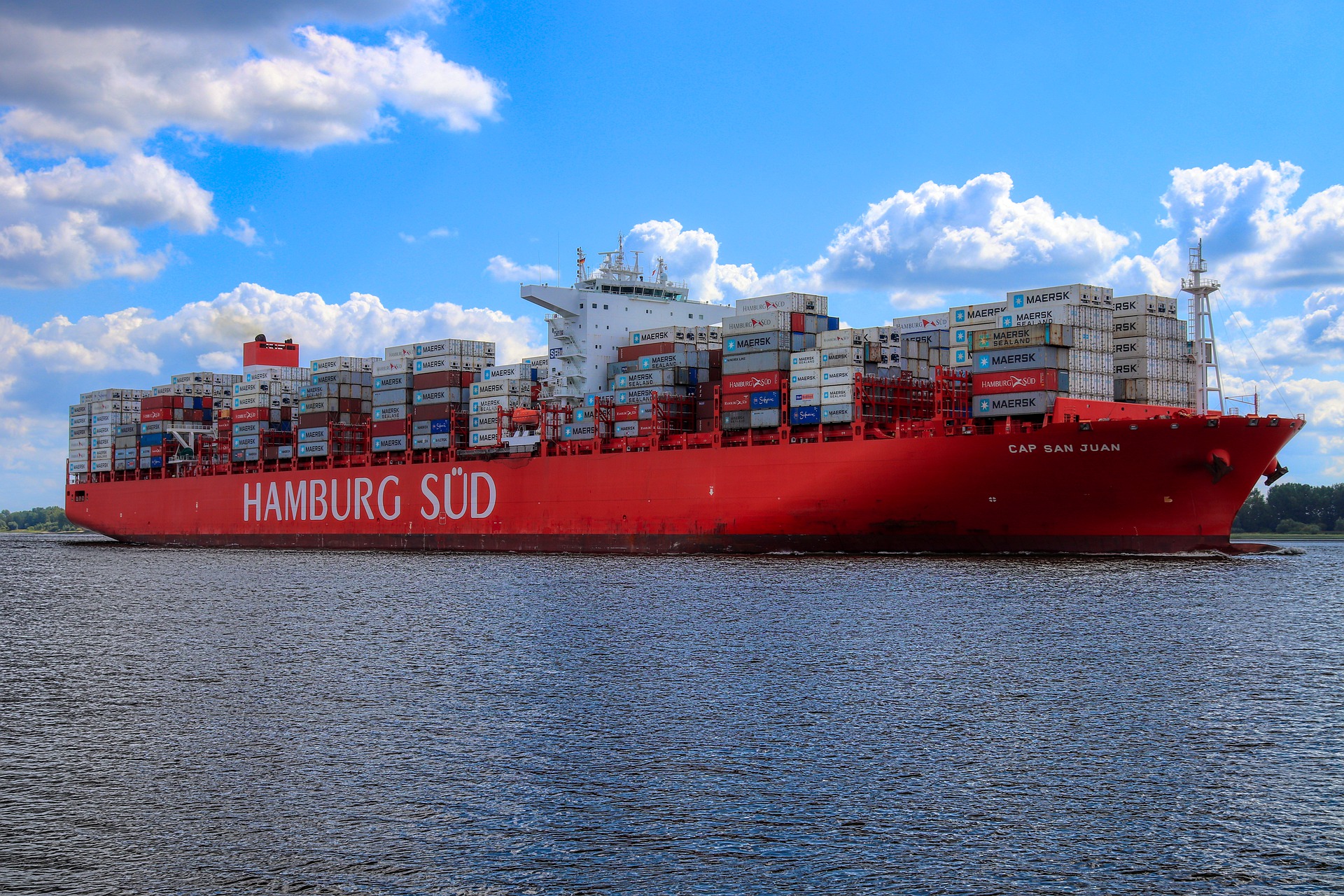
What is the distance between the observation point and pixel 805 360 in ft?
128

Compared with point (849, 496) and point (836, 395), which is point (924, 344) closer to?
point (836, 395)

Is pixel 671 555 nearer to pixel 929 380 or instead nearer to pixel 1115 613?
pixel 929 380

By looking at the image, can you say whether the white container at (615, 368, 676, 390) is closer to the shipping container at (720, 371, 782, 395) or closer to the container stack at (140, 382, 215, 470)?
the shipping container at (720, 371, 782, 395)

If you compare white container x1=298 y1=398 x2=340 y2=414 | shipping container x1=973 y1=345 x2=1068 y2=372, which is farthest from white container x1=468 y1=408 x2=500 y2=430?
shipping container x1=973 y1=345 x2=1068 y2=372

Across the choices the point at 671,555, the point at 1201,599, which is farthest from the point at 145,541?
the point at 1201,599

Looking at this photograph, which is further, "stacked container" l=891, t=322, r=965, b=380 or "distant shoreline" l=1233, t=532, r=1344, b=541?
"distant shoreline" l=1233, t=532, r=1344, b=541

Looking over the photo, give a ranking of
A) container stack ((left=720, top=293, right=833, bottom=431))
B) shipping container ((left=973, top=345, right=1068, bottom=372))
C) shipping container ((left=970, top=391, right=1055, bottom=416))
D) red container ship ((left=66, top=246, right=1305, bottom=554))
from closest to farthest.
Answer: red container ship ((left=66, top=246, right=1305, bottom=554)), shipping container ((left=970, top=391, right=1055, bottom=416)), shipping container ((left=973, top=345, right=1068, bottom=372)), container stack ((left=720, top=293, right=833, bottom=431))

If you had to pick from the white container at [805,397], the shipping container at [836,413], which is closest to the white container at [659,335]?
the white container at [805,397]

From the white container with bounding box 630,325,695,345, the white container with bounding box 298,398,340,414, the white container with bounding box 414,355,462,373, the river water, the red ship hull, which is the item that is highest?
the white container with bounding box 630,325,695,345

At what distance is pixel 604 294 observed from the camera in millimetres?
50281

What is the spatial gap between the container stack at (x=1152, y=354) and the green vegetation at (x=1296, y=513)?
2273 inches

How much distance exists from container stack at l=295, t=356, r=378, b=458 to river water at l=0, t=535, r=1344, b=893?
31708 millimetres

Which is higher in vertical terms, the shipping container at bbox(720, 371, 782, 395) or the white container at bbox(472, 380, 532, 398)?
the white container at bbox(472, 380, 532, 398)

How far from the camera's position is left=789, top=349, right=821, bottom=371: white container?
38562 mm
